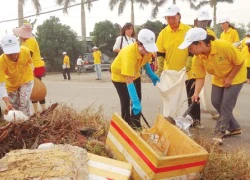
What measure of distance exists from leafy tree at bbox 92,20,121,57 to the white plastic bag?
85.4 feet

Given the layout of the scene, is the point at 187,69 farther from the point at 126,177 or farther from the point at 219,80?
the point at 126,177

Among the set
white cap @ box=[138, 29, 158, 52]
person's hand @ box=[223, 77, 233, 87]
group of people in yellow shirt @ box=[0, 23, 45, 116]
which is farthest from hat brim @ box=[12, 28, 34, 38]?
person's hand @ box=[223, 77, 233, 87]

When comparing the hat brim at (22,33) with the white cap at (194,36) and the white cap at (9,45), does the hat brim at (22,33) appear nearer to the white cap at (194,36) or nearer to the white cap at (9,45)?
the white cap at (9,45)

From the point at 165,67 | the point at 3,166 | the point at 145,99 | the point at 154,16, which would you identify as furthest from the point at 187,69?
the point at 154,16

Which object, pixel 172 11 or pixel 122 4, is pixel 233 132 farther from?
pixel 122 4

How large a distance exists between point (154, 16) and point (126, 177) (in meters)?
32.1

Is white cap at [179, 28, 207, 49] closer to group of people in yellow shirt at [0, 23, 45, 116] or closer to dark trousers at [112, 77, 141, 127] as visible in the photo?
dark trousers at [112, 77, 141, 127]

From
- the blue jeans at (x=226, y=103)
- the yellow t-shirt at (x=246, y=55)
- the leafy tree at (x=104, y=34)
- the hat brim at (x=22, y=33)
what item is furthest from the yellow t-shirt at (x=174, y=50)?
the leafy tree at (x=104, y=34)

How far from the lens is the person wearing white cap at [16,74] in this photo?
4209 millimetres

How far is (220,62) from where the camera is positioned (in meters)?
4.37

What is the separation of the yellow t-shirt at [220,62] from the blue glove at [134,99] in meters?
0.94

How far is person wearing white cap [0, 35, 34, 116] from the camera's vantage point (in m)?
4.21

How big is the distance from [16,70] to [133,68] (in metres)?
1.55

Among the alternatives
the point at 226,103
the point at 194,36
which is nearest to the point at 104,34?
the point at 226,103
